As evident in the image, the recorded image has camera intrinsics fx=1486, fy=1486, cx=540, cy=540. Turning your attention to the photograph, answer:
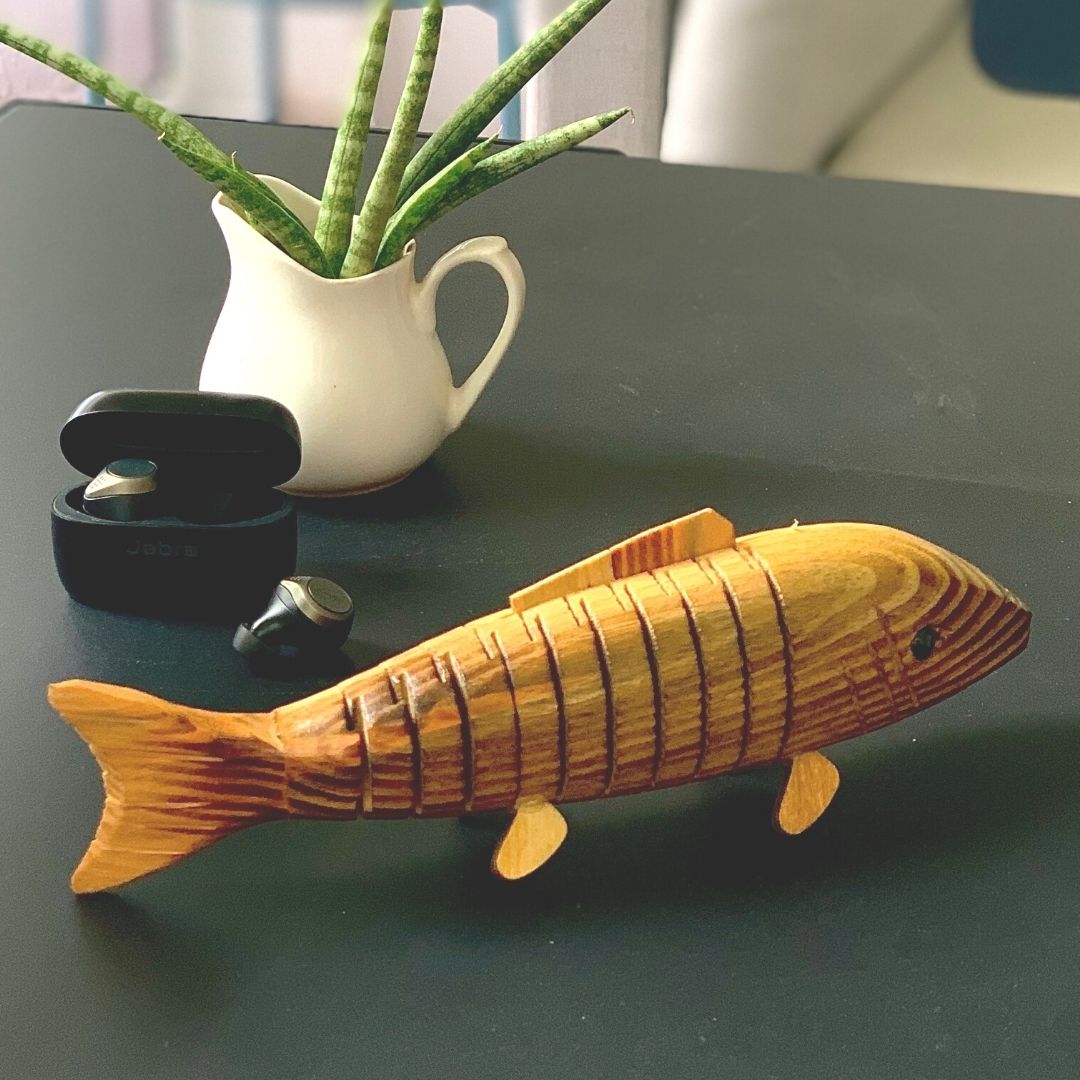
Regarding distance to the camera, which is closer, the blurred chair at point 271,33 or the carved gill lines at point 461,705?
the carved gill lines at point 461,705

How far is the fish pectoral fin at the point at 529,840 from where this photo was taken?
601 mm

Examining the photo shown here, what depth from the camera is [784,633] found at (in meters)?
0.60

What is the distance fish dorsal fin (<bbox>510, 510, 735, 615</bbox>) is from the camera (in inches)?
23.7

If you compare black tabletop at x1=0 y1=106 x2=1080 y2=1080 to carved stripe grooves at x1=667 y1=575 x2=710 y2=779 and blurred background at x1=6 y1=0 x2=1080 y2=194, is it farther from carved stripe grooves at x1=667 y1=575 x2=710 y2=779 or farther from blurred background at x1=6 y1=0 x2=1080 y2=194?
blurred background at x1=6 y1=0 x2=1080 y2=194

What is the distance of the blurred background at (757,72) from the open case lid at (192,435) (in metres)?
1.17

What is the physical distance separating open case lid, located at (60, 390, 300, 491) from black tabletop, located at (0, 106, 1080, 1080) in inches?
3.2

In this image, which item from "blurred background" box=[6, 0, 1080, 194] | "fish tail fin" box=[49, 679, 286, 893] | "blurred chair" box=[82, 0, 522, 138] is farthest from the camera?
"blurred background" box=[6, 0, 1080, 194]

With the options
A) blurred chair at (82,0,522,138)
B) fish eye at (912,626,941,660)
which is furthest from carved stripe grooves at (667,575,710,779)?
blurred chair at (82,0,522,138)

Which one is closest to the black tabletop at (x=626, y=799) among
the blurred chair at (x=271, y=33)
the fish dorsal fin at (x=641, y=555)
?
the fish dorsal fin at (x=641, y=555)

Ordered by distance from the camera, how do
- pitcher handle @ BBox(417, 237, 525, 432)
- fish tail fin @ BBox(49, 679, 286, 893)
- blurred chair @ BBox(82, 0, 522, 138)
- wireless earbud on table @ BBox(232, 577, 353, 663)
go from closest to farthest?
1. fish tail fin @ BBox(49, 679, 286, 893)
2. wireless earbud on table @ BBox(232, 577, 353, 663)
3. pitcher handle @ BBox(417, 237, 525, 432)
4. blurred chair @ BBox(82, 0, 522, 138)

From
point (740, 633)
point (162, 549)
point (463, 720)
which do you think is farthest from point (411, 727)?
point (162, 549)

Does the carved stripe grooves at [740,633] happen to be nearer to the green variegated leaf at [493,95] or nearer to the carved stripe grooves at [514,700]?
the carved stripe grooves at [514,700]

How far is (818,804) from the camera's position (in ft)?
2.12

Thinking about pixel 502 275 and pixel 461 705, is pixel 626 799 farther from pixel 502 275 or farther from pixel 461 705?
pixel 502 275
